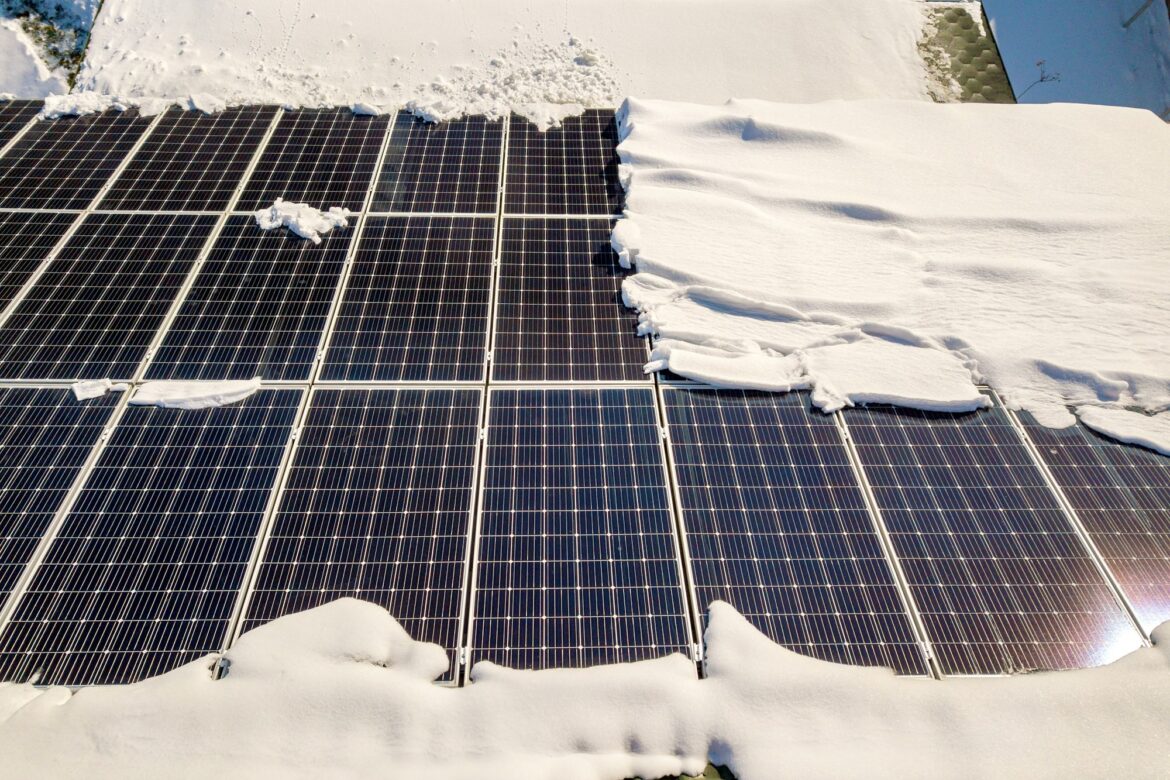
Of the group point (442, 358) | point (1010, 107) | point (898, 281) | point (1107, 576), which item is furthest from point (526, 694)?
point (1010, 107)

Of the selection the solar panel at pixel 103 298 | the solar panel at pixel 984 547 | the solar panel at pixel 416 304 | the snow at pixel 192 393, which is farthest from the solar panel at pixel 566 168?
the solar panel at pixel 984 547

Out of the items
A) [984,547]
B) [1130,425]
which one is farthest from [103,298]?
[1130,425]

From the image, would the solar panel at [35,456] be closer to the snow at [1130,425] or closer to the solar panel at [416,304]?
the solar panel at [416,304]

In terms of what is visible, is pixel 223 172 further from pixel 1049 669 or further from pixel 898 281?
pixel 1049 669

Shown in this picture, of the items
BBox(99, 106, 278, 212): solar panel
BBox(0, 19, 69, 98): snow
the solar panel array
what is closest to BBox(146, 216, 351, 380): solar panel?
→ the solar panel array

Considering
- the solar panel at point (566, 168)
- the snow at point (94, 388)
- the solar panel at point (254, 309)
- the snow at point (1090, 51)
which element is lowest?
the snow at point (94, 388)

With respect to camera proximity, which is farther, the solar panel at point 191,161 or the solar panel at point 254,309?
the solar panel at point 191,161

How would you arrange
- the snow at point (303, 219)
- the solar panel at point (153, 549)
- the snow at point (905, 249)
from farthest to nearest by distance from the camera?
the snow at point (303, 219)
the snow at point (905, 249)
the solar panel at point (153, 549)
